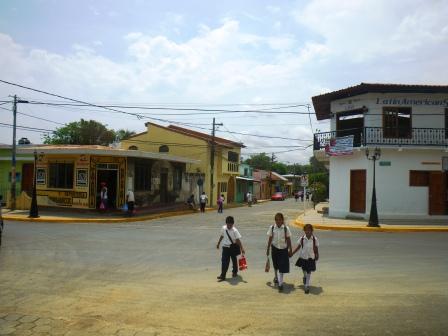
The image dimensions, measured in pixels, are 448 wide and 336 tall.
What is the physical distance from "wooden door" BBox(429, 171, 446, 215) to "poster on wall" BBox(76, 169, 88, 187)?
19805 millimetres

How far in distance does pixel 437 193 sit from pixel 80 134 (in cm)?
4539

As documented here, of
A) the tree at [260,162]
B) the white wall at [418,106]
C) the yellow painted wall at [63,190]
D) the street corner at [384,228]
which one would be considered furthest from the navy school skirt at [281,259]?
the tree at [260,162]

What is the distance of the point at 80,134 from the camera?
57.9 metres

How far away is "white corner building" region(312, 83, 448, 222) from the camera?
24.7 metres

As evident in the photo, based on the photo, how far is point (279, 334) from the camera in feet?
19.7

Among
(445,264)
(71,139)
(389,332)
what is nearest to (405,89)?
(445,264)

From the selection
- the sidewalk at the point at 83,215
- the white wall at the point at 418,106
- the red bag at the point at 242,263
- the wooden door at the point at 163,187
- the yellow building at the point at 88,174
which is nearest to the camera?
the red bag at the point at 242,263

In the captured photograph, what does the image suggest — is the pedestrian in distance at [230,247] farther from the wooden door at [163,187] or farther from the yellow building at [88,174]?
the wooden door at [163,187]

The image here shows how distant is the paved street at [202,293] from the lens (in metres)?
6.34

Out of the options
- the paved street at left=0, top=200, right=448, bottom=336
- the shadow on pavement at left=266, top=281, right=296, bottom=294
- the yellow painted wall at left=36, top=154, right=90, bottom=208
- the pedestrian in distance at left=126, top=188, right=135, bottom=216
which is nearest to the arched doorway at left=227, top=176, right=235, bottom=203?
the yellow painted wall at left=36, top=154, right=90, bottom=208

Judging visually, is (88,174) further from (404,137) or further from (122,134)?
(122,134)

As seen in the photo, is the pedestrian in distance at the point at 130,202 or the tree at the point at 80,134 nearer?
the pedestrian in distance at the point at 130,202

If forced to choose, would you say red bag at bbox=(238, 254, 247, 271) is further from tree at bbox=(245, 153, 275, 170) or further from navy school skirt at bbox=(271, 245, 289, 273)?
tree at bbox=(245, 153, 275, 170)

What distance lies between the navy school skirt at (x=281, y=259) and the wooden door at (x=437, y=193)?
19005mm
